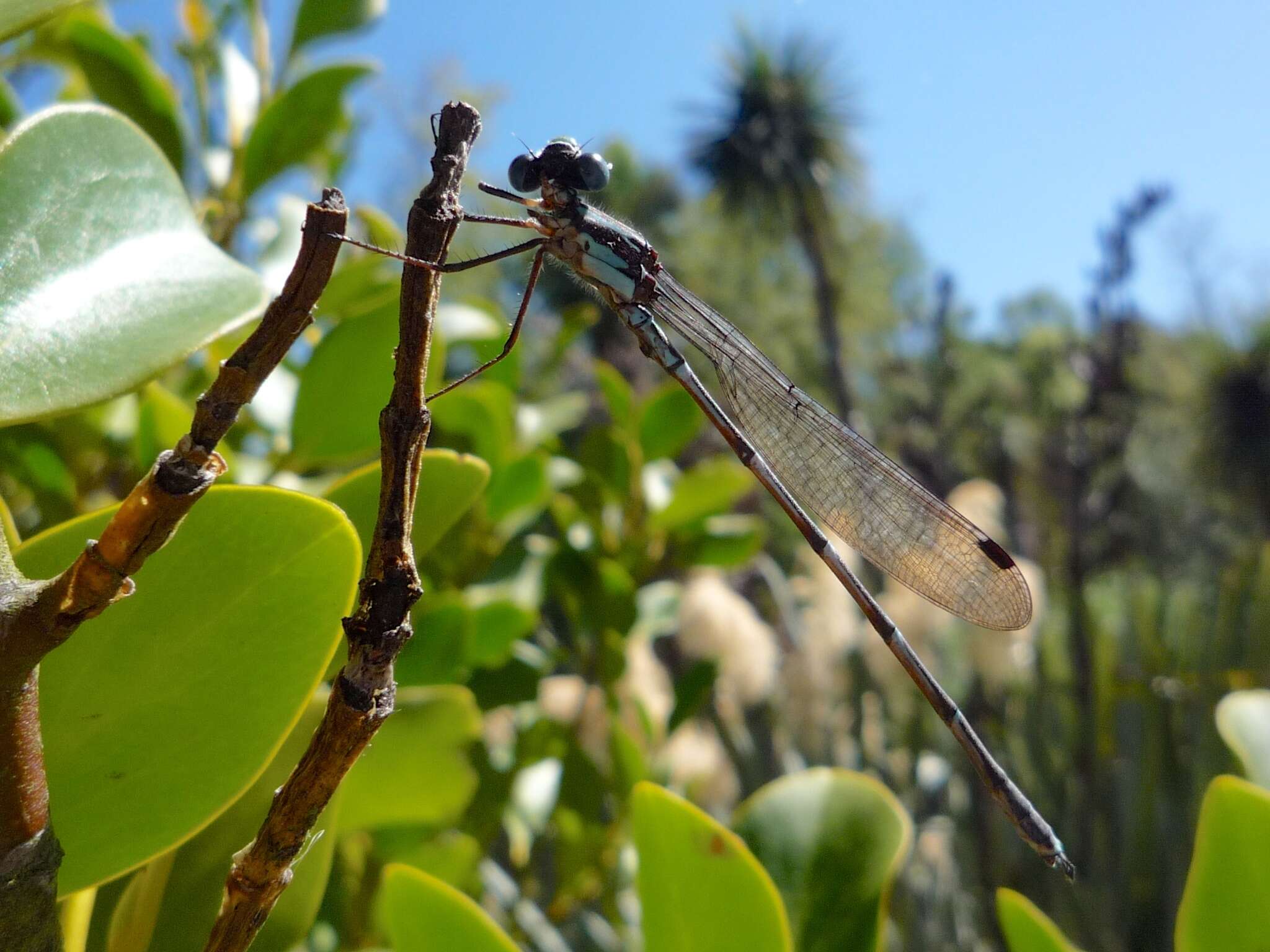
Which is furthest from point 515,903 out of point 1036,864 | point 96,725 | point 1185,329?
point 1185,329

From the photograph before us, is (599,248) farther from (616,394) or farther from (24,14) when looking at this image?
(24,14)

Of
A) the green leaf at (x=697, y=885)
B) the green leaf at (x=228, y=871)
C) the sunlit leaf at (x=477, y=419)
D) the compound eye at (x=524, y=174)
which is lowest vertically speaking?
the green leaf at (x=228, y=871)

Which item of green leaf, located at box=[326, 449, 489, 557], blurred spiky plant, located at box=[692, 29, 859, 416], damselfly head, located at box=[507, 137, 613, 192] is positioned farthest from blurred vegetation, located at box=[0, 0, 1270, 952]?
blurred spiky plant, located at box=[692, 29, 859, 416]

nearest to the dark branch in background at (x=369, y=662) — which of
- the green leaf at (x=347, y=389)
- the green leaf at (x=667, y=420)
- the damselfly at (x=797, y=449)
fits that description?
the green leaf at (x=347, y=389)

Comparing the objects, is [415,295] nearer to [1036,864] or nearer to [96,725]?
[96,725]

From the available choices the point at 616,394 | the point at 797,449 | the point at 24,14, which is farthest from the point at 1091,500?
the point at 24,14

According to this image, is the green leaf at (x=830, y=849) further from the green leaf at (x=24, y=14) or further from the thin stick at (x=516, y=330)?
the green leaf at (x=24, y=14)
